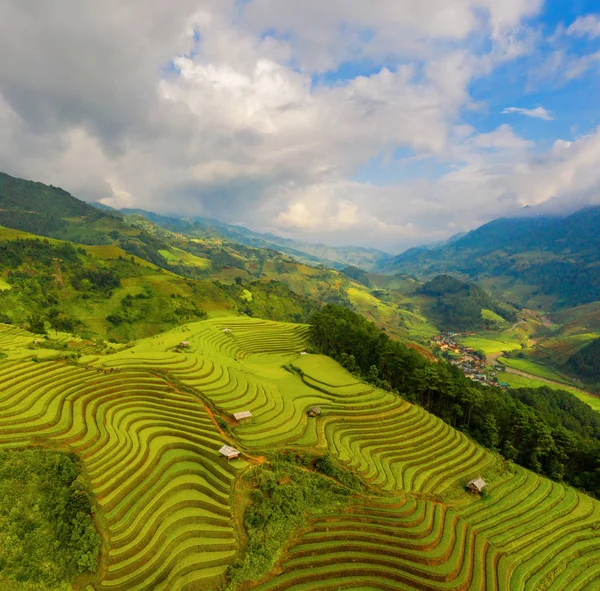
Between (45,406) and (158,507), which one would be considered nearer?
(158,507)

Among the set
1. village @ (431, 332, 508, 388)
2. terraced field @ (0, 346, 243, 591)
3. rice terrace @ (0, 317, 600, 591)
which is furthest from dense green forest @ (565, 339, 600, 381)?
terraced field @ (0, 346, 243, 591)

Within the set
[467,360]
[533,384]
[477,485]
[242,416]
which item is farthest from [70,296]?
[533,384]

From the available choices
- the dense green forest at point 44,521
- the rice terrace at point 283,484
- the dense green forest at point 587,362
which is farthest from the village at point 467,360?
the dense green forest at point 44,521

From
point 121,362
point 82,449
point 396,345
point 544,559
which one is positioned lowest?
point 544,559

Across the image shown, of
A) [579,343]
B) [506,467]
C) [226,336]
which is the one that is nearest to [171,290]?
[226,336]

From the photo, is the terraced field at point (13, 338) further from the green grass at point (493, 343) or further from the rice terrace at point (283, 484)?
the green grass at point (493, 343)

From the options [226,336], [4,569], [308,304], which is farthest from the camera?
[308,304]

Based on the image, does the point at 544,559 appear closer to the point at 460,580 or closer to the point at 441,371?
the point at 460,580

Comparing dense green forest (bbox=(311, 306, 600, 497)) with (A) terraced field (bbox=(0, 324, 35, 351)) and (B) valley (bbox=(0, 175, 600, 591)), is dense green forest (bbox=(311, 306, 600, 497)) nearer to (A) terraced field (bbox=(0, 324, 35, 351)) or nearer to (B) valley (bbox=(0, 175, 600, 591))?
(B) valley (bbox=(0, 175, 600, 591))
